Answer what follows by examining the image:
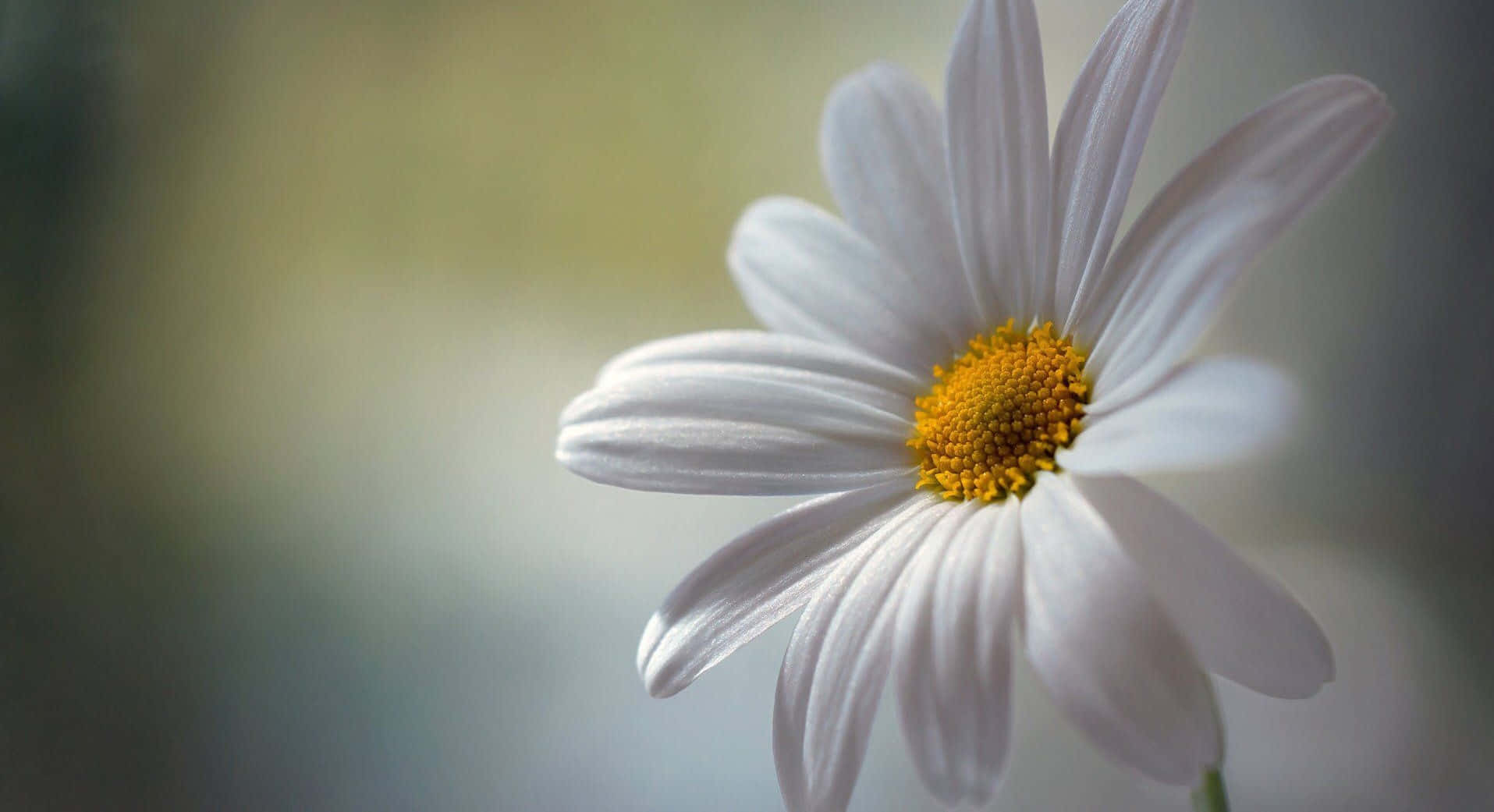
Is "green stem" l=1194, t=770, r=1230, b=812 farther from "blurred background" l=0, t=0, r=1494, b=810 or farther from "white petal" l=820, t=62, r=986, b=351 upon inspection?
"blurred background" l=0, t=0, r=1494, b=810

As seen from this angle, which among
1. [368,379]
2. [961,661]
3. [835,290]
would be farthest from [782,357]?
[368,379]

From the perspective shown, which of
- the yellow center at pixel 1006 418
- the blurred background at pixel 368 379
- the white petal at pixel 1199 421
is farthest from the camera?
the blurred background at pixel 368 379

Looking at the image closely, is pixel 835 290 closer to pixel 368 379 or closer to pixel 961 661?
pixel 961 661

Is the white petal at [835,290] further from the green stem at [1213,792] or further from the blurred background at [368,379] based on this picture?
the blurred background at [368,379]

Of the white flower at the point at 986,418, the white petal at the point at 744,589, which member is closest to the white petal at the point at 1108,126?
the white flower at the point at 986,418

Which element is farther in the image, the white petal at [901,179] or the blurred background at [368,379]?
the blurred background at [368,379]

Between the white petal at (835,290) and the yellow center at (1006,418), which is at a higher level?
the white petal at (835,290)
